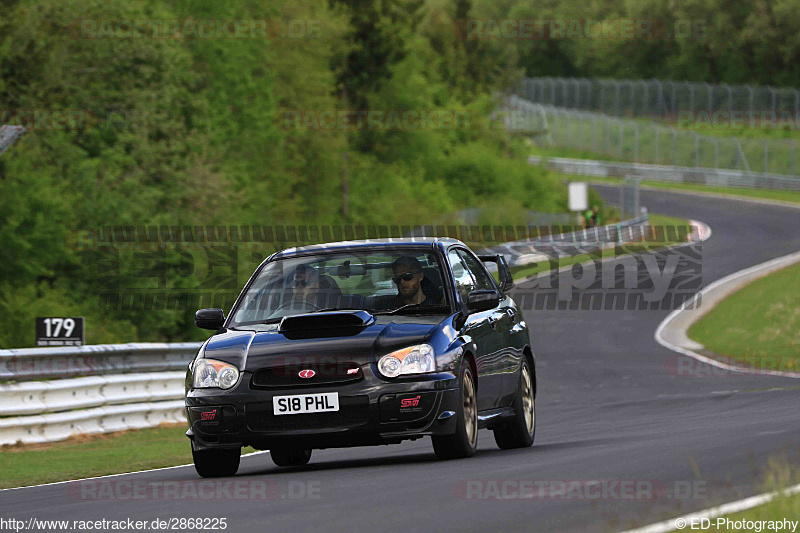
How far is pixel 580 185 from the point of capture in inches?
2500

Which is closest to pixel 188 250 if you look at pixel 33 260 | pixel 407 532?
pixel 33 260

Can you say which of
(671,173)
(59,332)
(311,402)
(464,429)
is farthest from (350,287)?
(671,173)

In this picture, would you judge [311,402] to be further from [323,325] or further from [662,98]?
[662,98]

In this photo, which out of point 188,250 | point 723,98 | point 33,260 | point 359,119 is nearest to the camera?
point 33,260

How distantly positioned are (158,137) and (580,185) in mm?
24237

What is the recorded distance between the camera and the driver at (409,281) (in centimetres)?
1055

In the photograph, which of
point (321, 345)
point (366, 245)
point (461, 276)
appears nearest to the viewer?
point (321, 345)

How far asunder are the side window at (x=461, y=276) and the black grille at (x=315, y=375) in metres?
1.51

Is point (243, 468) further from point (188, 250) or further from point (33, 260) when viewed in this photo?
point (188, 250)

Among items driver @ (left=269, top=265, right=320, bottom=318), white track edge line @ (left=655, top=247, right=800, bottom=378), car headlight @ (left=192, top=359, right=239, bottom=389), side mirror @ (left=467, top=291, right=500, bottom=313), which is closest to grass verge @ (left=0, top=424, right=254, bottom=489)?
car headlight @ (left=192, top=359, right=239, bottom=389)

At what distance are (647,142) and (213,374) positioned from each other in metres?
86.9

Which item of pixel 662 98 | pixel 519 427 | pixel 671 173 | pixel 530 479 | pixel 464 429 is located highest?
pixel 530 479

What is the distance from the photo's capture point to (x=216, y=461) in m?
10.2

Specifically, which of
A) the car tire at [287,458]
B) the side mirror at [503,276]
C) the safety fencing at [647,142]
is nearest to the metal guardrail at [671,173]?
the safety fencing at [647,142]
